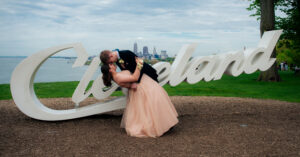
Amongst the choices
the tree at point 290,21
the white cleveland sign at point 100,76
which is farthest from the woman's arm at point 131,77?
the tree at point 290,21

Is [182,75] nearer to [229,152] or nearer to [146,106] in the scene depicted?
[146,106]

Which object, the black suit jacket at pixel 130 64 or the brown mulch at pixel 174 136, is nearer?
the brown mulch at pixel 174 136

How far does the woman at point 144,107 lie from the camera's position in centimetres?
688

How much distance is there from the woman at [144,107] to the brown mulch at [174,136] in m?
0.30

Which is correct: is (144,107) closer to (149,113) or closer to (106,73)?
(149,113)

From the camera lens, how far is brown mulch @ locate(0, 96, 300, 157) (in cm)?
582

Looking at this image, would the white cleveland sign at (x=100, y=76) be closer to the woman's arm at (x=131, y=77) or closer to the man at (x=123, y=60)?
the man at (x=123, y=60)

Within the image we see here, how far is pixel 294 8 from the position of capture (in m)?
23.2

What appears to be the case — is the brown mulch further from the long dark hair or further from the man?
the man

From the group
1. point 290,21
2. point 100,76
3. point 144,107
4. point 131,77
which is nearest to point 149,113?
point 144,107

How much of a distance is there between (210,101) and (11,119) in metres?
7.76

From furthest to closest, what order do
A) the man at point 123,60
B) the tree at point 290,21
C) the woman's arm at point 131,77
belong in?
the tree at point 290,21, the man at point 123,60, the woman's arm at point 131,77

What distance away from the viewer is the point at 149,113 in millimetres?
6902

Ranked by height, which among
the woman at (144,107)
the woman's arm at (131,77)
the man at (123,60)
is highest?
the man at (123,60)
